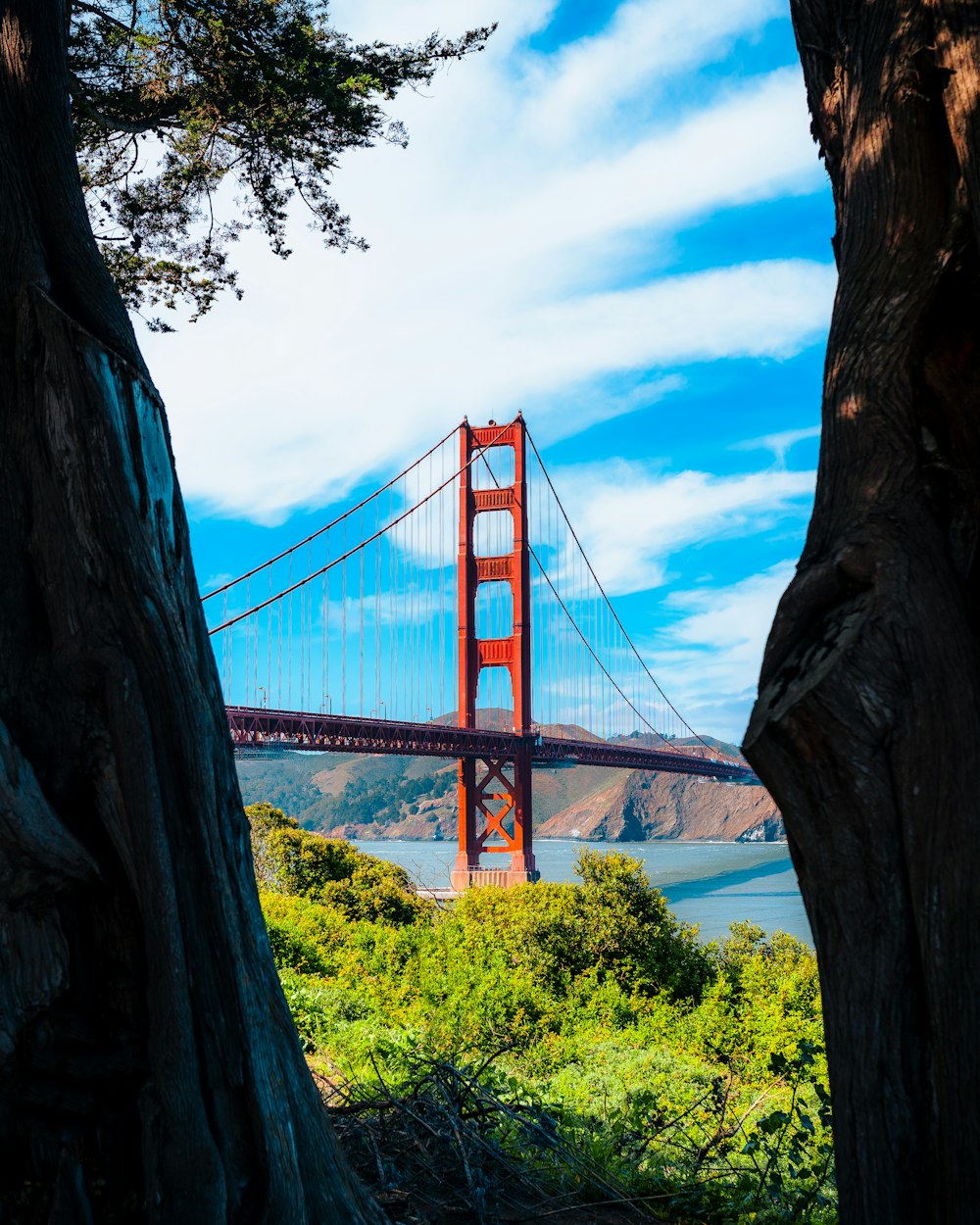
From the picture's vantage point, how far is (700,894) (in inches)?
1139

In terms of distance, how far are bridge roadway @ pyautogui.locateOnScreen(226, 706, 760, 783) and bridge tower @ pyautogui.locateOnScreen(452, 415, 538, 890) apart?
51 cm

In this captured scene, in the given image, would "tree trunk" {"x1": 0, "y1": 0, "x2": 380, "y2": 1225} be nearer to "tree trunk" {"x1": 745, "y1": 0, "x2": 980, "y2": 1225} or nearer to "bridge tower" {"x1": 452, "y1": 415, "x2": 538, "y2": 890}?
"tree trunk" {"x1": 745, "y1": 0, "x2": 980, "y2": 1225}

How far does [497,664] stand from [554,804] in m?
66.5

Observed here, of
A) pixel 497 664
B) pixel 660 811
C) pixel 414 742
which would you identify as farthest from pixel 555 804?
pixel 414 742

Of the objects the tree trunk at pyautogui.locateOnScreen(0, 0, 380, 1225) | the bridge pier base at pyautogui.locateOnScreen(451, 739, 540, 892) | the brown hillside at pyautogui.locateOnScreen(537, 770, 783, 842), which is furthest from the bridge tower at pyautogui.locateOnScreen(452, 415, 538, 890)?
the brown hillside at pyautogui.locateOnScreen(537, 770, 783, 842)

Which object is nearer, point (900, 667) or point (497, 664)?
point (900, 667)

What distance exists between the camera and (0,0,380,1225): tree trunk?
1.64 m

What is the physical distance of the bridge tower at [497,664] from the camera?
81.6ft

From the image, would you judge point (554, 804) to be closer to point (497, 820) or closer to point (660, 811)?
point (660, 811)

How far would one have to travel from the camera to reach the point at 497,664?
27.2 meters

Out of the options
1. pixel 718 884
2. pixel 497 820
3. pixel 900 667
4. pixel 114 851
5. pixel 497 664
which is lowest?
pixel 718 884

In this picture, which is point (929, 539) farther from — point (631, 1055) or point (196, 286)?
point (631, 1055)

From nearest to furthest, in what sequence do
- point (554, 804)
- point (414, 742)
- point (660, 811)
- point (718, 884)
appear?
point (414, 742), point (718, 884), point (660, 811), point (554, 804)

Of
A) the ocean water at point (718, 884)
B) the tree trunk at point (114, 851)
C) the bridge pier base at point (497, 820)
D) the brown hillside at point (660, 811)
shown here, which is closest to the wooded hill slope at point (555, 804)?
the brown hillside at point (660, 811)
